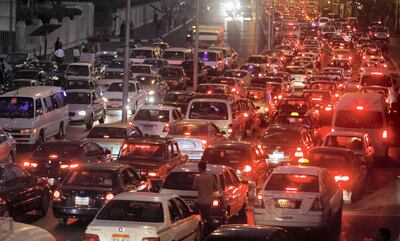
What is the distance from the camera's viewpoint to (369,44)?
307ft

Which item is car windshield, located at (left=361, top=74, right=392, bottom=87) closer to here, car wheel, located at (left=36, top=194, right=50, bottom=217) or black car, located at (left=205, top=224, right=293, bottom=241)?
car wheel, located at (left=36, top=194, right=50, bottom=217)

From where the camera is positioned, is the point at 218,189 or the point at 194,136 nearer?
the point at 218,189

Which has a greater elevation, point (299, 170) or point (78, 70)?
point (299, 170)

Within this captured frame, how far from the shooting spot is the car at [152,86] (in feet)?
164

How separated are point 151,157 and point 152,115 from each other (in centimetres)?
991

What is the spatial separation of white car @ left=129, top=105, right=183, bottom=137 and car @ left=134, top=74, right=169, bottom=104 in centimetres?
1402

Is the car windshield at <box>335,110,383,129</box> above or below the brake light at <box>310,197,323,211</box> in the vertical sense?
below

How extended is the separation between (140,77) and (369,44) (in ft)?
151

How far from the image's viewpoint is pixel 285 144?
3084 centimetres

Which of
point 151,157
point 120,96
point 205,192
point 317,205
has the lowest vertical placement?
point 120,96

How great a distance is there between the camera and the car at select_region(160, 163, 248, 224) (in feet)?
66.9

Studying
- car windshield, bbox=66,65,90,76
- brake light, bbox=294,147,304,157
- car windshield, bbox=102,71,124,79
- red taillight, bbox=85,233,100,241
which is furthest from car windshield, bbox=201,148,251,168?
car windshield, bbox=66,65,90,76

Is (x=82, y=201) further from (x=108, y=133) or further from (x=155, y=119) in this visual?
(x=155, y=119)

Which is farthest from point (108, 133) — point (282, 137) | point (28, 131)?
point (282, 137)
